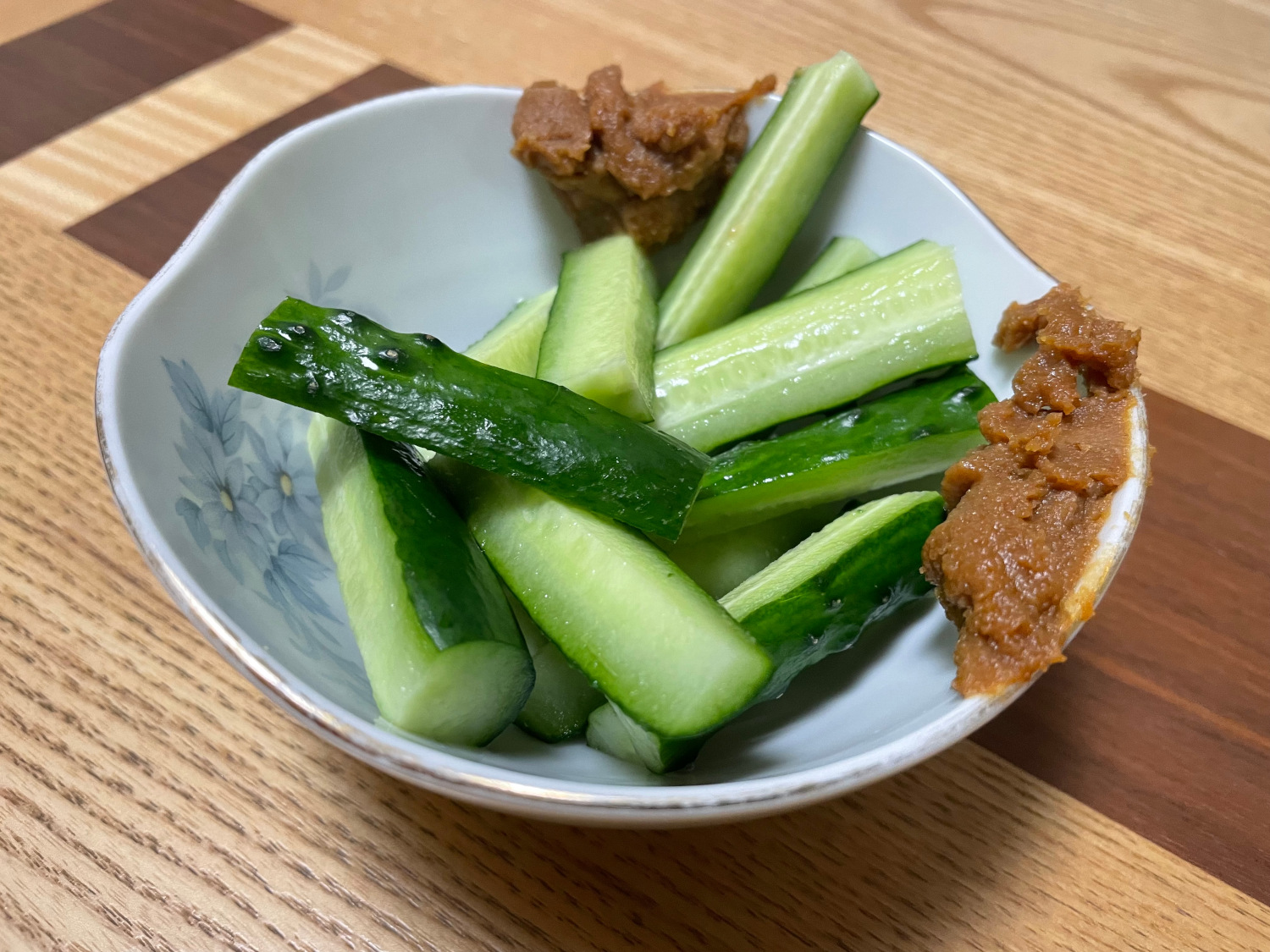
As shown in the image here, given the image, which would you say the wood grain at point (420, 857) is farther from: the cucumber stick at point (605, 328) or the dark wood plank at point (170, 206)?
the dark wood plank at point (170, 206)

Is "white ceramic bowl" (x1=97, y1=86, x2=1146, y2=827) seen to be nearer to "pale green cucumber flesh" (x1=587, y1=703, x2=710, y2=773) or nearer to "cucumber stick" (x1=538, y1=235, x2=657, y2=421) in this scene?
"pale green cucumber flesh" (x1=587, y1=703, x2=710, y2=773)

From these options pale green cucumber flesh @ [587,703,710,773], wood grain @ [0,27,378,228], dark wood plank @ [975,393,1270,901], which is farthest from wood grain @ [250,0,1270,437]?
pale green cucumber flesh @ [587,703,710,773]

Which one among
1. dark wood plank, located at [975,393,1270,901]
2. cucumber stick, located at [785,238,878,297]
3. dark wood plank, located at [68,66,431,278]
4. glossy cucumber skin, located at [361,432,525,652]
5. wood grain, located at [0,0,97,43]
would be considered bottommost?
dark wood plank, located at [975,393,1270,901]

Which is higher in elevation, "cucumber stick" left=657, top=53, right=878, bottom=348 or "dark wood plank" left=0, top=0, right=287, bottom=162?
"dark wood plank" left=0, top=0, right=287, bottom=162

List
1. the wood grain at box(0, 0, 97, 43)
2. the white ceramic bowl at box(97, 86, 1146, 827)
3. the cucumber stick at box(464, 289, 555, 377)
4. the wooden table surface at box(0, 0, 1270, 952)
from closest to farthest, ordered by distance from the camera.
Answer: the white ceramic bowl at box(97, 86, 1146, 827) → the wooden table surface at box(0, 0, 1270, 952) → the cucumber stick at box(464, 289, 555, 377) → the wood grain at box(0, 0, 97, 43)

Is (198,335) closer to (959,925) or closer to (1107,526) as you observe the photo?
(1107,526)

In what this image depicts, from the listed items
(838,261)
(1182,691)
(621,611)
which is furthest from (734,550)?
(1182,691)

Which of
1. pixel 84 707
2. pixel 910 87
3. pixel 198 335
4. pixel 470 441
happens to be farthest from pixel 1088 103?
pixel 84 707
